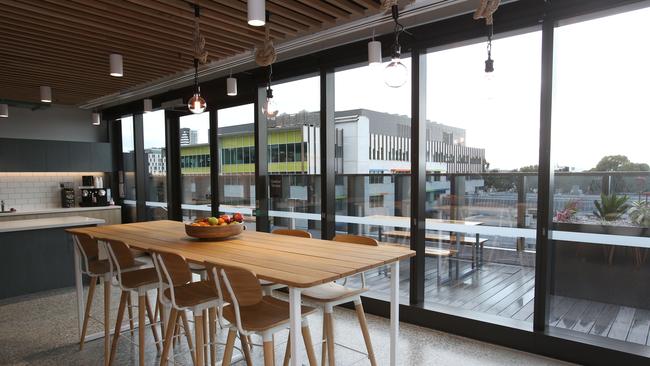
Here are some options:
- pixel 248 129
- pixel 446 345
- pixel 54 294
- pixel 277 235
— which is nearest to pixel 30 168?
pixel 54 294

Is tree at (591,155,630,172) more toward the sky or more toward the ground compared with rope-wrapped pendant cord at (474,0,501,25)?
more toward the ground

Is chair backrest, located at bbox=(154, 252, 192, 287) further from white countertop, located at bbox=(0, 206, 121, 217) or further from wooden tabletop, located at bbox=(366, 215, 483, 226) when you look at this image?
white countertop, located at bbox=(0, 206, 121, 217)

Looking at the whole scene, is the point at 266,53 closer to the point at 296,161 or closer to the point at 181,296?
the point at 181,296

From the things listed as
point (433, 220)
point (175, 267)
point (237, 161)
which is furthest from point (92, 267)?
point (433, 220)

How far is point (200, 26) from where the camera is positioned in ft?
10.8

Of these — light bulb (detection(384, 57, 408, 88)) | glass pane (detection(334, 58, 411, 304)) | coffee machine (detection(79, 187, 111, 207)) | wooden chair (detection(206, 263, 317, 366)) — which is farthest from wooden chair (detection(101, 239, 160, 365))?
coffee machine (detection(79, 187, 111, 207))

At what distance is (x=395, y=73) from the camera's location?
2252 millimetres

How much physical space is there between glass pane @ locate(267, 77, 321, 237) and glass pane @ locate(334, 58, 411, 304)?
37 cm

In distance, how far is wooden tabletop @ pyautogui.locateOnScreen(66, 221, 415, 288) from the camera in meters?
1.97

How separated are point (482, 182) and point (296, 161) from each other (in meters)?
2.33

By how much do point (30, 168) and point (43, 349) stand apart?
4.63 metres

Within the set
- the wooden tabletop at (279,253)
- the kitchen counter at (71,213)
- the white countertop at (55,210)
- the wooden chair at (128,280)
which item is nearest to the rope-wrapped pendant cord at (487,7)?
the wooden tabletop at (279,253)

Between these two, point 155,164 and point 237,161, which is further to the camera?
point 155,164

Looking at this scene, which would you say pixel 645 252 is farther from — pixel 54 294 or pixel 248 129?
pixel 54 294
